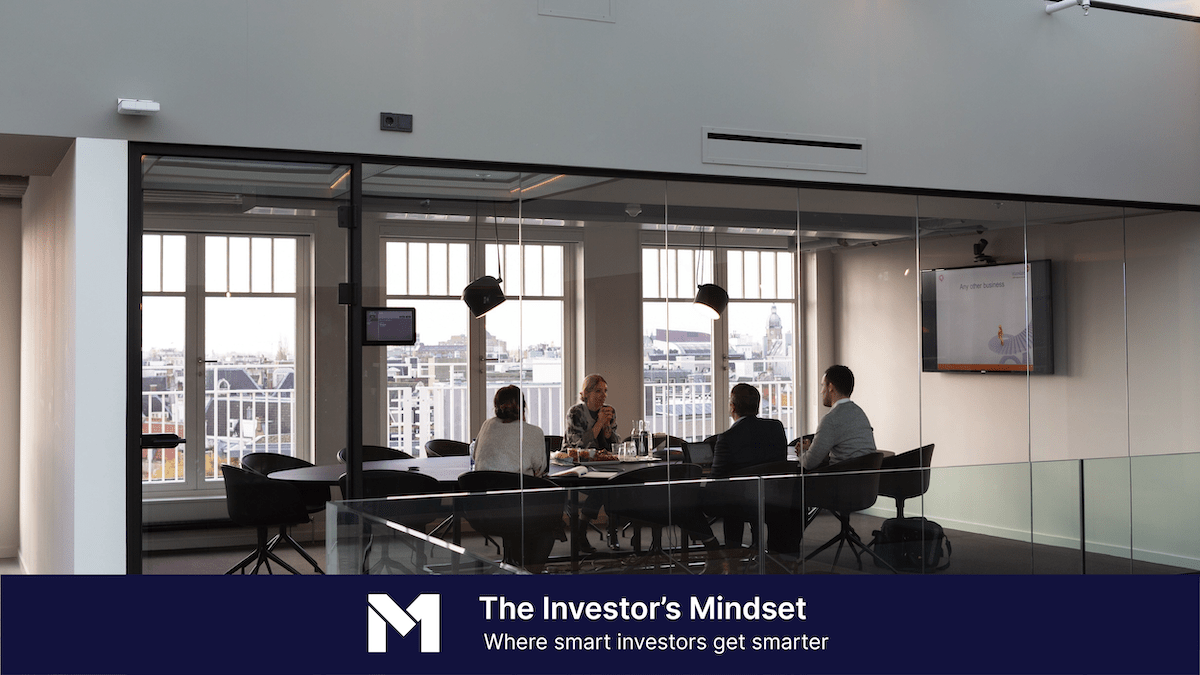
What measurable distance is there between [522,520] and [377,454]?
130 centimetres

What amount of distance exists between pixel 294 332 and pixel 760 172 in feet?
9.64

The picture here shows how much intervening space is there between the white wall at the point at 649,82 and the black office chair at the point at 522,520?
2067mm

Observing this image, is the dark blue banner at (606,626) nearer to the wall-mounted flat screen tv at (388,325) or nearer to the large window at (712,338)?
the wall-mounted flat screen tv at (388,325)

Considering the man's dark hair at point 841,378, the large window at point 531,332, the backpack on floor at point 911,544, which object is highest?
the large window at point 531,332

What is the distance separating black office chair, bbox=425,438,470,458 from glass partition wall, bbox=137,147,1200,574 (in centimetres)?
4

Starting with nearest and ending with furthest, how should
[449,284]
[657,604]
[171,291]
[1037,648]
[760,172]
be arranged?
1. [657,604]
2. [1037,648]
3. [171,291]
4. [449,284]
5. [760,172]

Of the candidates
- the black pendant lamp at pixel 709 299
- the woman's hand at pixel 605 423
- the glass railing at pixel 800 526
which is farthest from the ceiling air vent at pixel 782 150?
the glass railing at pixel 800 526

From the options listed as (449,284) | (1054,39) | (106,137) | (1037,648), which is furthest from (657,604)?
(1054,39)

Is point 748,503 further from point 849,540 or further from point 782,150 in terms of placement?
point 782,150

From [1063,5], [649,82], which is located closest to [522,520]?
[649,82]

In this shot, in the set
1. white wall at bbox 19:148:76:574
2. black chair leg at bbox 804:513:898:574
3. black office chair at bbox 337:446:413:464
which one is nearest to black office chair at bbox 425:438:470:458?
black office chair at bbox 337:446:413:464

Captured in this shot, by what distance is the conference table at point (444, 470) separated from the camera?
18.7 ft

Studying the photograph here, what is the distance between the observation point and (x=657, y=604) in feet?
12.5

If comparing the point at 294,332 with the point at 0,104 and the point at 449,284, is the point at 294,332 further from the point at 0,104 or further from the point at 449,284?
the point at 0,104
